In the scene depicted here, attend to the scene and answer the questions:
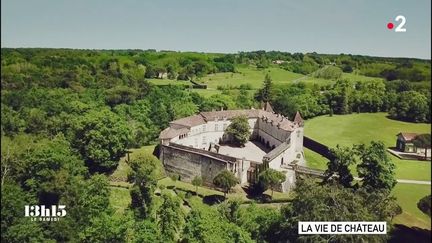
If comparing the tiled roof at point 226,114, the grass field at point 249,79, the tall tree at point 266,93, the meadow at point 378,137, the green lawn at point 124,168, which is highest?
the grass field at point 249,79

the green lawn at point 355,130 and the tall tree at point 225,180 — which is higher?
the green lawn at point 355,130

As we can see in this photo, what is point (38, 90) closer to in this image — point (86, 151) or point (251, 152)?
point (86, 151)

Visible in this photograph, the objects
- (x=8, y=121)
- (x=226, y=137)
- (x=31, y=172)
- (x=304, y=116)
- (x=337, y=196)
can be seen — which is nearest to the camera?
(x=337, y=196)

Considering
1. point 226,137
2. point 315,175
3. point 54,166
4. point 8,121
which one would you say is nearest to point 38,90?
point 8,121

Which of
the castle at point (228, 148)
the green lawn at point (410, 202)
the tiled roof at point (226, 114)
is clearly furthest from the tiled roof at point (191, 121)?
the green lawn at point (410, 202)

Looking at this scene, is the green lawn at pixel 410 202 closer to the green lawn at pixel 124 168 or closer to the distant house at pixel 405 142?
the distant house at pixel 405 142

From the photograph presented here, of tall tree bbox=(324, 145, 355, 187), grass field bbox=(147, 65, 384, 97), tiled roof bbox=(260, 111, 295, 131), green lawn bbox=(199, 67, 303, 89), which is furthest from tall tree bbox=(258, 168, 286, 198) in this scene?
A: green lawn bbox=(199, 67, 303, 89)
